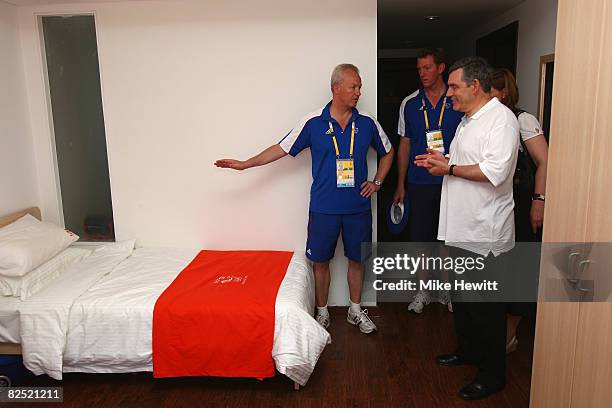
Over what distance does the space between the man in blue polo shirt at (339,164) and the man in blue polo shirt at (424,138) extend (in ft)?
0.89

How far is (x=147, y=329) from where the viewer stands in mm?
Answer: 2719

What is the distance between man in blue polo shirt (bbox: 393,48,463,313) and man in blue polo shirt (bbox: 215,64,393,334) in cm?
27

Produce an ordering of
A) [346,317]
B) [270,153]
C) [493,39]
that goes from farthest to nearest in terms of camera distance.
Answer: [493,39] → [346,317] → [270,153]

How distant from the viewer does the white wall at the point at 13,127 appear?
11.1 ft

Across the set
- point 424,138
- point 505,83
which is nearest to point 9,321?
point 424,138

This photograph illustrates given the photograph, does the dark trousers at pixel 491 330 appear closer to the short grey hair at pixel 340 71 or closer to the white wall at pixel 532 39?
the short grey hair at pixel 340 71

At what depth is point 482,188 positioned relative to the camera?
258 cm

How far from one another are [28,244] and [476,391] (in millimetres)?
2609

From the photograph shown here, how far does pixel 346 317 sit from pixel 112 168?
1.96 meters

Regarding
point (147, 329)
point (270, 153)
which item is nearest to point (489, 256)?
point (270, 153)

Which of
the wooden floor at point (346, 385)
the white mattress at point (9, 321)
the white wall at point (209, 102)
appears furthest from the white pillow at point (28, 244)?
the wooden floor at point (346, 385)

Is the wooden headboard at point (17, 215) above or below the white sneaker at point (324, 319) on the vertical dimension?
above

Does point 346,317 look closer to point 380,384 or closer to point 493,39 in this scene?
point 380,384
